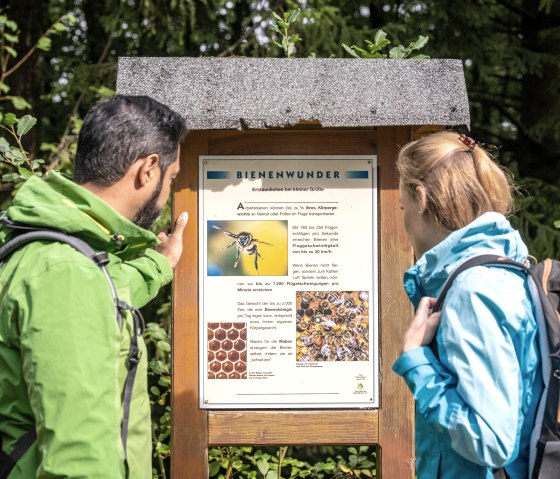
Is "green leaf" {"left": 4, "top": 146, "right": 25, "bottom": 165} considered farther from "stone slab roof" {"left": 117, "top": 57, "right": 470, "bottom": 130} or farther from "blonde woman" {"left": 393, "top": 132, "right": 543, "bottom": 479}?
"blonde woman" {"left": 393, "top": 132, "right": 543, "bottom": 479}

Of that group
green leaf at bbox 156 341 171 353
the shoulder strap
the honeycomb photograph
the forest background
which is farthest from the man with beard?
the forest background

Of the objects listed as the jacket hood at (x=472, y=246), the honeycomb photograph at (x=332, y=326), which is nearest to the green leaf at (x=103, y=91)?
the honeycomb photograph at (x=332, y=326)

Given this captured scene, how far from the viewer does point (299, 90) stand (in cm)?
304

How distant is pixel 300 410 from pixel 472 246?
4.41ft

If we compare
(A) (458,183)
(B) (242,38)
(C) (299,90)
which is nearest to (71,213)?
(A) (458,183)

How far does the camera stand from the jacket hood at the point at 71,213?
1881 millimetres

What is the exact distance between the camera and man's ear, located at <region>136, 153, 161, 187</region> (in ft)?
6.99

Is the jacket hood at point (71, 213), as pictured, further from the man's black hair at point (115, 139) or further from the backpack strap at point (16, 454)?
the backpack strap at point (16, 454)

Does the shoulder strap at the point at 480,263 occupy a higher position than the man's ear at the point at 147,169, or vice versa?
the man's ear at the point at 147,169

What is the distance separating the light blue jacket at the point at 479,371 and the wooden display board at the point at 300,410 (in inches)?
42.4

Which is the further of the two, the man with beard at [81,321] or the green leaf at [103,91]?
the green leaf at [103,91]

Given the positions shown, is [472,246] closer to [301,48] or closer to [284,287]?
[284,287]

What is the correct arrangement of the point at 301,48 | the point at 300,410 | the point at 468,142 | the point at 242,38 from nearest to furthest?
the point at 468,142 < the point at 300,410 < the point at 301,48 < the point at 242,38

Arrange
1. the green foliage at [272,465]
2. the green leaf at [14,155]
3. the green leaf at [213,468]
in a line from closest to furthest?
1. the green leaf at [14,155]
2. the green leaf at [213,468]
3. the green foliage at [272,465]
